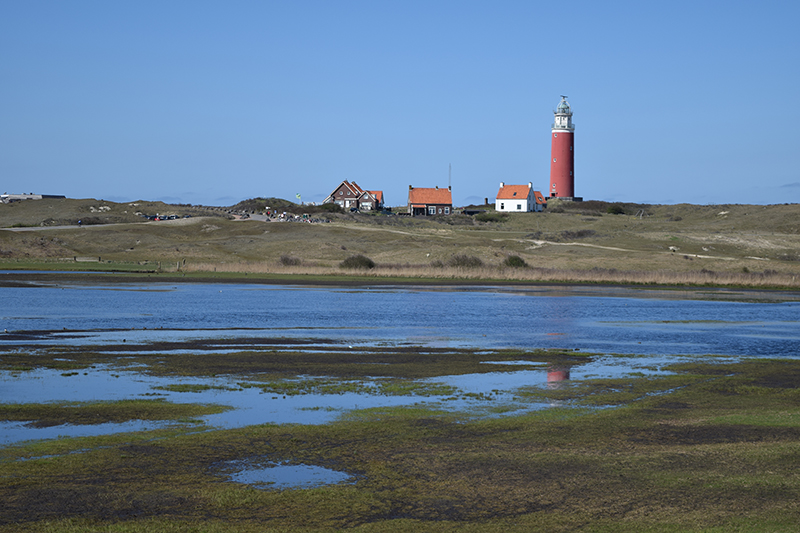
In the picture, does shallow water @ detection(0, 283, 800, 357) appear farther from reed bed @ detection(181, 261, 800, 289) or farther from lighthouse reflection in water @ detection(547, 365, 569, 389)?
reed bed @ detection(181, 261, 800, 289)

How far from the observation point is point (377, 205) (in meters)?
165

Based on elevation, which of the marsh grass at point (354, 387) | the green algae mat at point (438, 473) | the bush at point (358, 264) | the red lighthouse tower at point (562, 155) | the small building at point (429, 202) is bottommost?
the marsh grass at point (354, 387)

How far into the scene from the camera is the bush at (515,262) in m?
78.8

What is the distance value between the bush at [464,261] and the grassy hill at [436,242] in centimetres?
15

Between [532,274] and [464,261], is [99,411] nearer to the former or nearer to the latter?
[532,274]

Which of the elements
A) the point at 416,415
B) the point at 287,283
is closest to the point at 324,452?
the point at 416,415

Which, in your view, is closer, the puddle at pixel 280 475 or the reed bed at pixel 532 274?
Result: the puddle at pixel 280 475

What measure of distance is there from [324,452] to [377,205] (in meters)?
152

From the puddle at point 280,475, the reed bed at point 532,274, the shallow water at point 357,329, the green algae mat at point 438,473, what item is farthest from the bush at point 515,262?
the puddle at point 280,475

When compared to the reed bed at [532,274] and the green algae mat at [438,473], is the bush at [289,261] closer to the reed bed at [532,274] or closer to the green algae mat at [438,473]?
the reed bed at [532,274]

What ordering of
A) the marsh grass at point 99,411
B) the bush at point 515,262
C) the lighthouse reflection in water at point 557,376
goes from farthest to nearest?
1. the bush at point 515,262
2. the lighthouse reflection in water at point 557,376
3. the marsh grass at point 99,411

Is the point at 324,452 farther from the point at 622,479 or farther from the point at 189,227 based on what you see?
the point at 189,227

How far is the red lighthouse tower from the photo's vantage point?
14762 centimetres

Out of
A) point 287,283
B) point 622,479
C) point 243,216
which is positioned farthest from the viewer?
point 243,216
